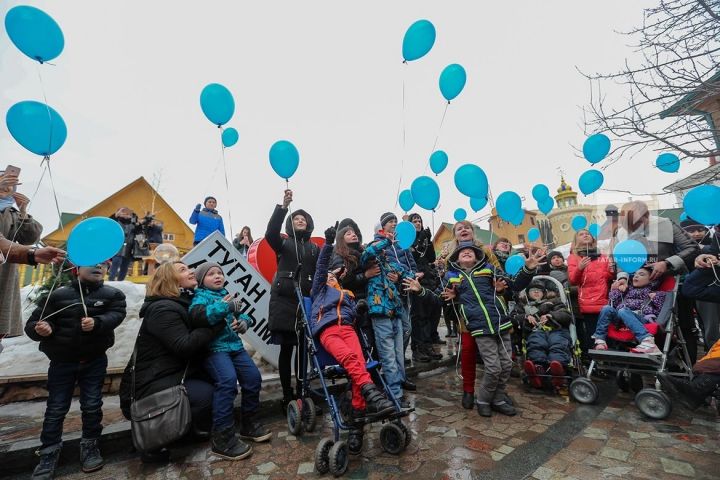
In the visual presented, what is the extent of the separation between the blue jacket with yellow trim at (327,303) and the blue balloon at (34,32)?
9.91 feet

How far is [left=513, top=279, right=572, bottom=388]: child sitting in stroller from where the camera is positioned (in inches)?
160

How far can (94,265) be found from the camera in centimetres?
282

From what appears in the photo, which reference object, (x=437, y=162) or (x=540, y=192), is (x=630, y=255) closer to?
(x=437, y=162)

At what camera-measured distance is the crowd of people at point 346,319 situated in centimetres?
264

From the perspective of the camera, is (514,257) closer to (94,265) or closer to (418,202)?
(418,202)

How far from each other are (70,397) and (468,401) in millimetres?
3663

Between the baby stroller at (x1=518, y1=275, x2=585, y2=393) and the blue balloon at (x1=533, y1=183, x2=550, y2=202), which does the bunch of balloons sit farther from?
the baby stroller at (x1=518, y1=275, x2=585, y2=393)

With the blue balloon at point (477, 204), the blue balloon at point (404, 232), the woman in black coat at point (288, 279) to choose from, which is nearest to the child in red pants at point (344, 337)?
the woman in black coat at point (288, 279)

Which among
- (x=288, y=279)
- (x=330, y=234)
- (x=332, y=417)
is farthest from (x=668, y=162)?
(x=332, y=417)

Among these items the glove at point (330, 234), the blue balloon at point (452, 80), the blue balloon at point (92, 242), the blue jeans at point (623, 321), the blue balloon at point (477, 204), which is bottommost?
the blue jeans at point (623, 321)

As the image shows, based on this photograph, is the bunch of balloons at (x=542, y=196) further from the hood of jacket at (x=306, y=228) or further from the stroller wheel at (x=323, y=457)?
the stroller wheel at (x=323, y=457)

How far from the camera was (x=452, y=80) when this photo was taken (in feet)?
17.8

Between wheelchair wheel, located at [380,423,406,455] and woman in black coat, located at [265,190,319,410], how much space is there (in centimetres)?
108

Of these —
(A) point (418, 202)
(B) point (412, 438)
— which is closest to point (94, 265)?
(B) point (412, 438)
